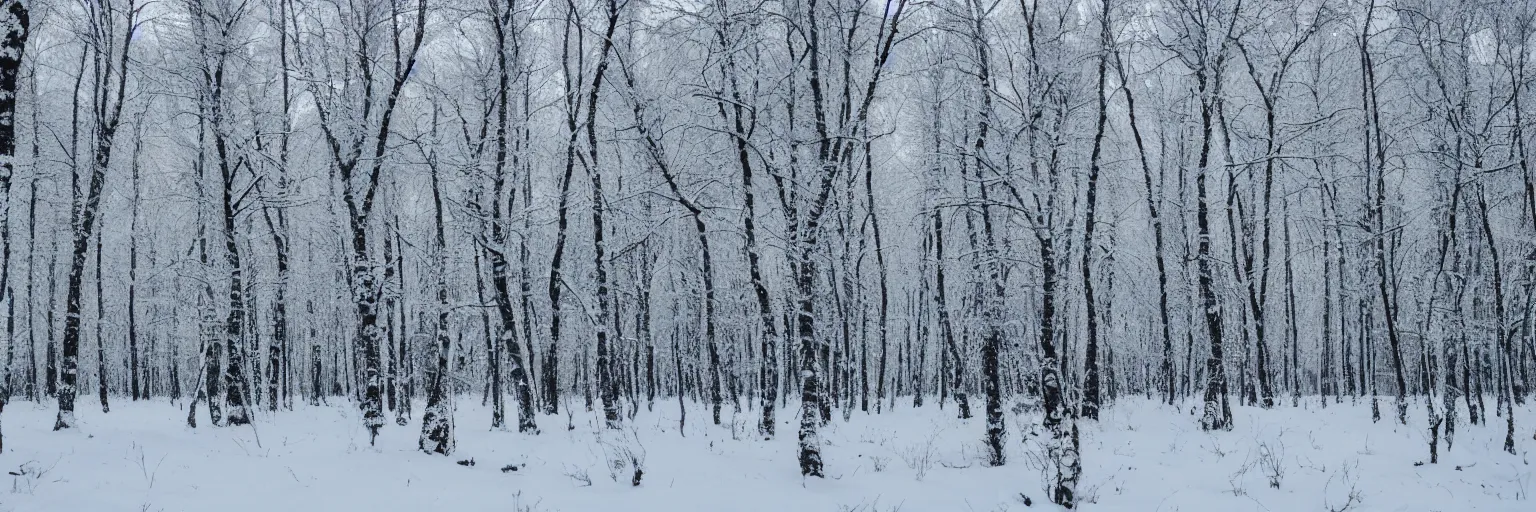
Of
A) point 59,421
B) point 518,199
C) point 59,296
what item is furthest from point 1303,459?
point 59,296

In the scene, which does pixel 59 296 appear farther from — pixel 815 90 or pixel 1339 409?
pixel 1339 409

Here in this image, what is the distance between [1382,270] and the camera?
12820 mm

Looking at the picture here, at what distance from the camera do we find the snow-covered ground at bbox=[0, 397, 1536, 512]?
26.9 ft

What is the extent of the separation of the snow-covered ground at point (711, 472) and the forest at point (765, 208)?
0.09m

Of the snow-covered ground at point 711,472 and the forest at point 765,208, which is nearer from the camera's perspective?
the snow-covered ground at point 711,472

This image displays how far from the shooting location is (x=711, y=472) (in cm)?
1047

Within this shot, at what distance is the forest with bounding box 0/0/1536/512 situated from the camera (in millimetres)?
10047

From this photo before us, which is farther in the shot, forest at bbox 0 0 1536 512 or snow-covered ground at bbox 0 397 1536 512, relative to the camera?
forest at bbox 0 0 1536 512

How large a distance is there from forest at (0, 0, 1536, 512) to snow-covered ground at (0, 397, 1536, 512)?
9 centimetres

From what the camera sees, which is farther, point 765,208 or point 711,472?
point 765,208

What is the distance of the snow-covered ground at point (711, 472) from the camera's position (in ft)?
26.9

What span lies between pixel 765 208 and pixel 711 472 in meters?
11.5

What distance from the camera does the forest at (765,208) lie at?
10.0 metres

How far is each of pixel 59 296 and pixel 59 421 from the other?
82.3ft
